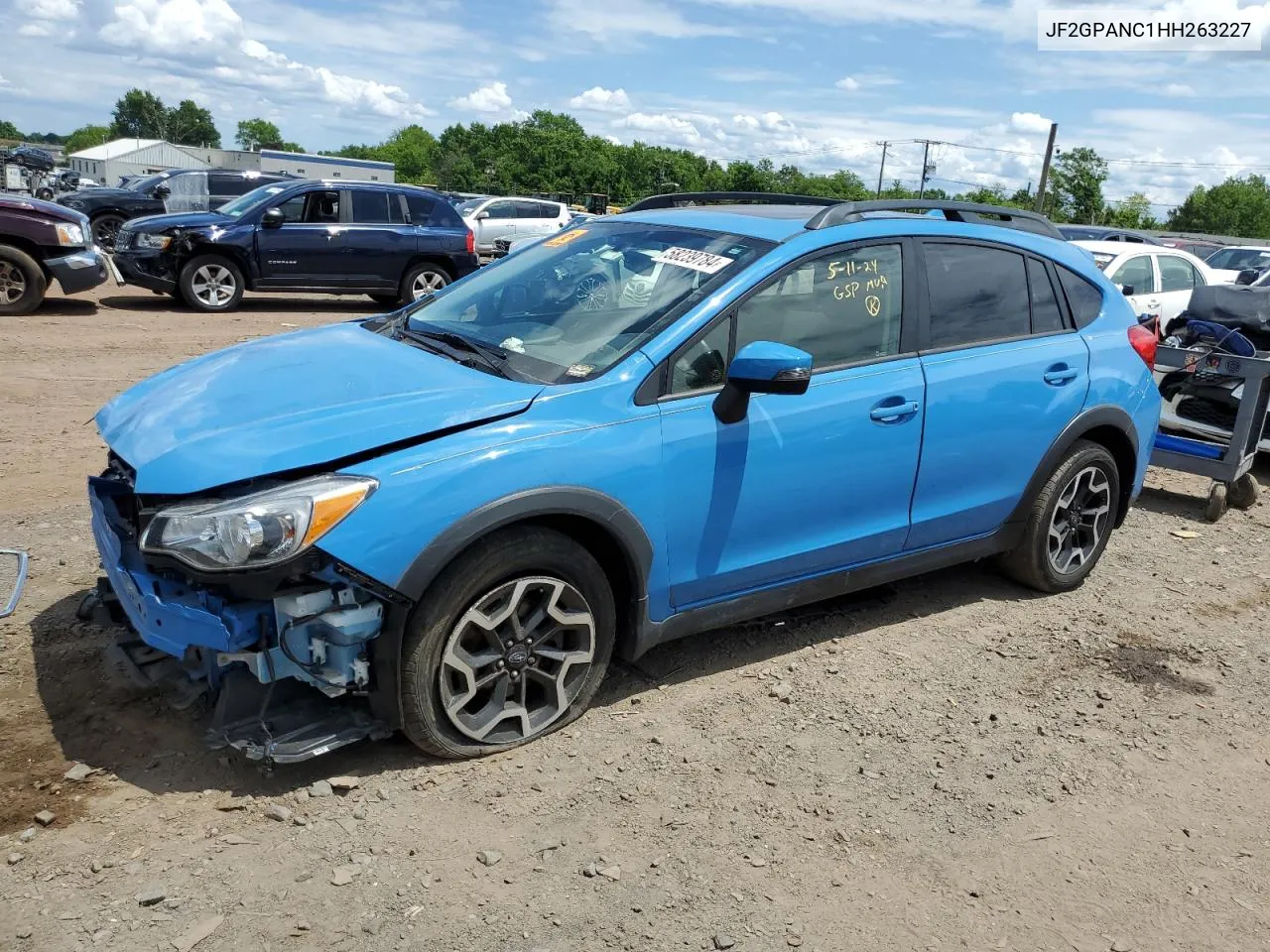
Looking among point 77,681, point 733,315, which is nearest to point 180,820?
point 77,681

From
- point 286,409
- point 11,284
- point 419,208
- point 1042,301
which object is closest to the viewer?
point 286,409

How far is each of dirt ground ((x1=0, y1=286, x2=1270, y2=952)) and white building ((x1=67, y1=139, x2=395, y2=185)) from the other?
50.0 metres

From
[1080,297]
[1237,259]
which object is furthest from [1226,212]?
[1080,297]

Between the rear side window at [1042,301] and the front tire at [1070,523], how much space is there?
59 centimetres

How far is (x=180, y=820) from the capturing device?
3.10 meters

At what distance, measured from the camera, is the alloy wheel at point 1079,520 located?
5137 mm

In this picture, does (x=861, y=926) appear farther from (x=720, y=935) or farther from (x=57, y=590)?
(x=57, y=590)

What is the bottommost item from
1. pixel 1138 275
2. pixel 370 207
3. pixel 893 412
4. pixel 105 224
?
pixel 105 224

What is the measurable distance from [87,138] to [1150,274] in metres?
177

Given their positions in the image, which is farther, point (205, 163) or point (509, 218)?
point (205, 163)

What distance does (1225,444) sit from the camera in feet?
23.4

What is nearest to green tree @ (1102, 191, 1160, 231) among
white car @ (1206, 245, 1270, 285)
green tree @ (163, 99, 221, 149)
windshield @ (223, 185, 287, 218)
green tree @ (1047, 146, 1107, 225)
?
green tree @ (1047, 146, 1107, 225)

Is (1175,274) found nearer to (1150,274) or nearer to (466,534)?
(1150,274)

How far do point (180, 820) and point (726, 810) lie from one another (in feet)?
5.34
